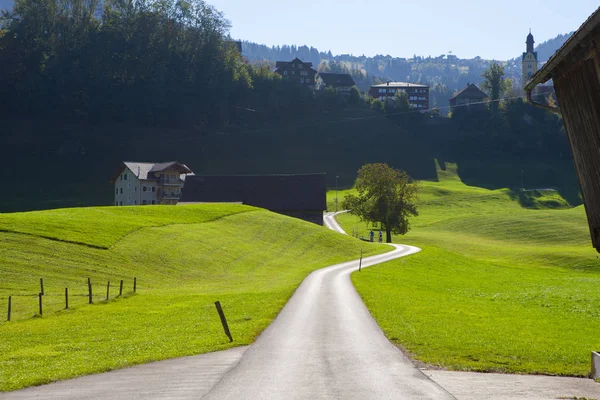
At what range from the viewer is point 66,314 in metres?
35.7

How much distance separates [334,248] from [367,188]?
83.6ft

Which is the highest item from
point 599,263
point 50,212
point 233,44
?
point 233,44

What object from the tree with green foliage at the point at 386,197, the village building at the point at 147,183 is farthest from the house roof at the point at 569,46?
the village building at the point at 147,183

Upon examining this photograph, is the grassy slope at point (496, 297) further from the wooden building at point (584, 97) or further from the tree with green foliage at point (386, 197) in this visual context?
the tree with green foliage at point (386, 197)

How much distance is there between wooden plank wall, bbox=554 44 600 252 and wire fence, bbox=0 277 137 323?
2620cm

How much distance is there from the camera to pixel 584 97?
61.9 feet

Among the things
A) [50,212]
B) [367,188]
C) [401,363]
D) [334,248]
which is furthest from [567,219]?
[401,363]

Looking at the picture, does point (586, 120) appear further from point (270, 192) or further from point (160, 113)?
point (160, 113)

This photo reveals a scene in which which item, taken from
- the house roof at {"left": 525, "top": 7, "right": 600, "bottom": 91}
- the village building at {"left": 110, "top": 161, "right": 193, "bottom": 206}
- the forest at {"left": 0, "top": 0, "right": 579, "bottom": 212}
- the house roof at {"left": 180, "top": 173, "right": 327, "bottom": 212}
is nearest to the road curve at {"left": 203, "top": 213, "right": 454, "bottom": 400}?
the house roof at {"left": 525, "top": 7, "right": 600, "bottom": 91}

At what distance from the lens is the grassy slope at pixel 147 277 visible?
79.0 feet

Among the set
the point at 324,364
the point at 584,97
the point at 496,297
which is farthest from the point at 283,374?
the point at 496,297

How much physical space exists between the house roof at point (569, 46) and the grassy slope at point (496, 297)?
8.72 metres

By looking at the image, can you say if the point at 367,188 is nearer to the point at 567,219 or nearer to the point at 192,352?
the point at 567,219

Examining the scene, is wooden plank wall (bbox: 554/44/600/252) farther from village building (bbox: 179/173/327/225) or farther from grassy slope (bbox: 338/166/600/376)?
village building (bbox: 179/173/327/225)
